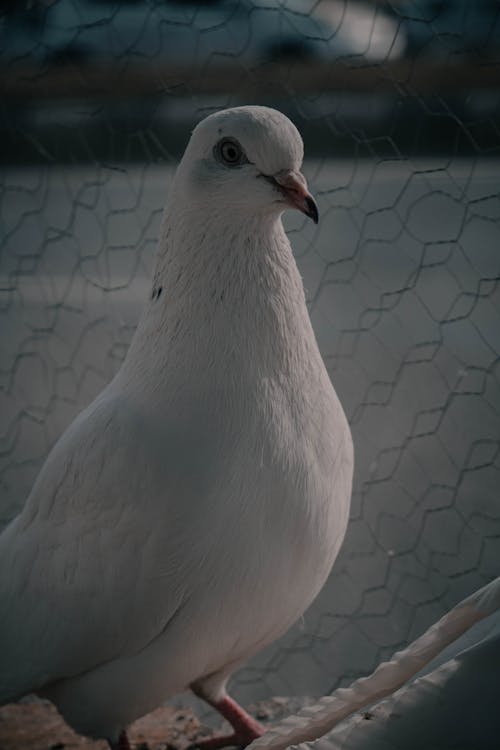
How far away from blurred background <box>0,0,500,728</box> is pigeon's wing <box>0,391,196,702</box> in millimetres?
523

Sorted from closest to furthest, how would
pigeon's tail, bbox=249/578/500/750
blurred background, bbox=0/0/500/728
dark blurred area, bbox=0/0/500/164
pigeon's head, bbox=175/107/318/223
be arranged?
pigeon's tail, bbox=249/578/500/750 < pigeon's head, bbox=175/107/318/223 < blurred background, bbox=0/0/500/728 < dark blurred area, bbox=0/0/500/164

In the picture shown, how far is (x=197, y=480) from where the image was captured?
916mm

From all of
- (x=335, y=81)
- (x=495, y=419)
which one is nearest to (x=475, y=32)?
(x=335, y=81)

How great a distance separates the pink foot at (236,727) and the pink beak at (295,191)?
545mm

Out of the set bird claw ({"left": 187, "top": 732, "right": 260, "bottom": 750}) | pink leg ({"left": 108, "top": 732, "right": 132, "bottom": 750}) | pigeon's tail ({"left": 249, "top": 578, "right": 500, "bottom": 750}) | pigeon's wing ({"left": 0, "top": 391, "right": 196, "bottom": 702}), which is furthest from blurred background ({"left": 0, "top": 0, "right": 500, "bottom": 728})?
pigeon's tail ({"left": 249, "top": 578, "right": 500, "bottom": 750})

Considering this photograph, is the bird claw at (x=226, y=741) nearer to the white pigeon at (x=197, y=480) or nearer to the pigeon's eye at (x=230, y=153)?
the white pigeon at (x=197, y=480)

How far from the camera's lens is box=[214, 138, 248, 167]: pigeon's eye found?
940 millimetres

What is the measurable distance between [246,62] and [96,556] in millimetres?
1245

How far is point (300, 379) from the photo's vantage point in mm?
990

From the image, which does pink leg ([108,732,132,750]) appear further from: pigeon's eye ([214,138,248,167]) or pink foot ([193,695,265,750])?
pigeon's eye ([214,138,248,167])

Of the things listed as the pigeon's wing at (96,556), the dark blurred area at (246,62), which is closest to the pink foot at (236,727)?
the pigeon's wing at (96,556)

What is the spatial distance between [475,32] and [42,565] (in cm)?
135

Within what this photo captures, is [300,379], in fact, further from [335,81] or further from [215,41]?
[215,41]

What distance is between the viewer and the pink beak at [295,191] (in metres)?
0.93
